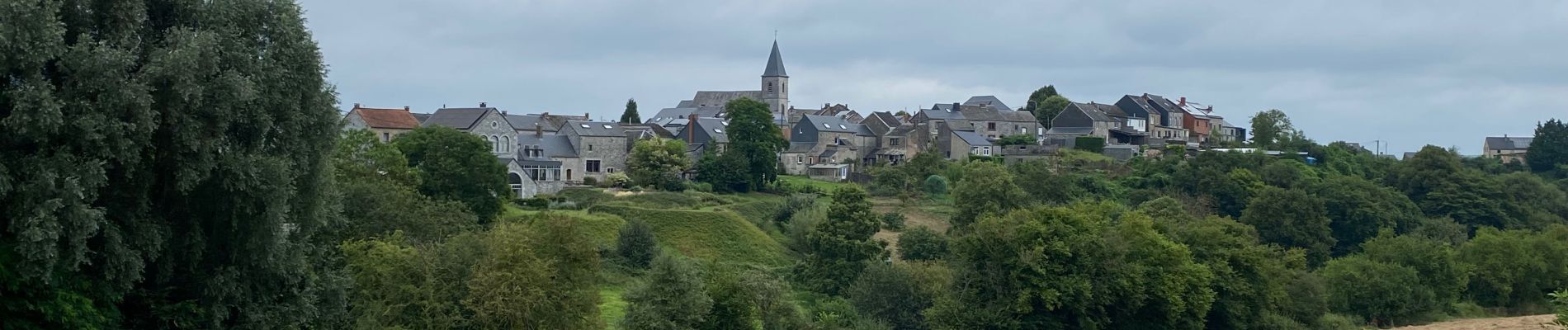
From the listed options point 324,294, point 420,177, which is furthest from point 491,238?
point 420,177

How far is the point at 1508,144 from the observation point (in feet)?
357

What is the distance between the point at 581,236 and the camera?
29578 mm

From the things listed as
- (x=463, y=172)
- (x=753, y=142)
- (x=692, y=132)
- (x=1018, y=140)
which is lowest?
(x=463, y=172)

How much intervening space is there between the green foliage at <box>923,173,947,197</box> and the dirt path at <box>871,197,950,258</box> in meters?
2.98

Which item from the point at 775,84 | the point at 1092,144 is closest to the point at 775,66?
the point at 775,84

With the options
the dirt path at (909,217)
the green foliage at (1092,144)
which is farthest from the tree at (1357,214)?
the green foliage at (1092,144)

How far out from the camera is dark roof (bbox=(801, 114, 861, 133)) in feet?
275

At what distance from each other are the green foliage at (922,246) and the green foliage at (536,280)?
20437 millimetres

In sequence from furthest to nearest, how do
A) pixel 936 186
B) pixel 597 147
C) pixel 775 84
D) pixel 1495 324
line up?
1. pixel 775 84
2. pixel 936 186
3. pixel 597 147
4. pixel 1495 324

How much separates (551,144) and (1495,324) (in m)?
39.0

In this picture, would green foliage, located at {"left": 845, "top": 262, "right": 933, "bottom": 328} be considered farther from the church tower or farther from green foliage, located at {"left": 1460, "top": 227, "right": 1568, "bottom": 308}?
the church tower

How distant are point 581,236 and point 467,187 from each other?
15.7 metres

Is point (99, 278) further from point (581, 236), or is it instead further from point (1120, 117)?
point (1120, 117)

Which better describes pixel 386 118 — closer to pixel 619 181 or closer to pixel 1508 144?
pixel 619 181
